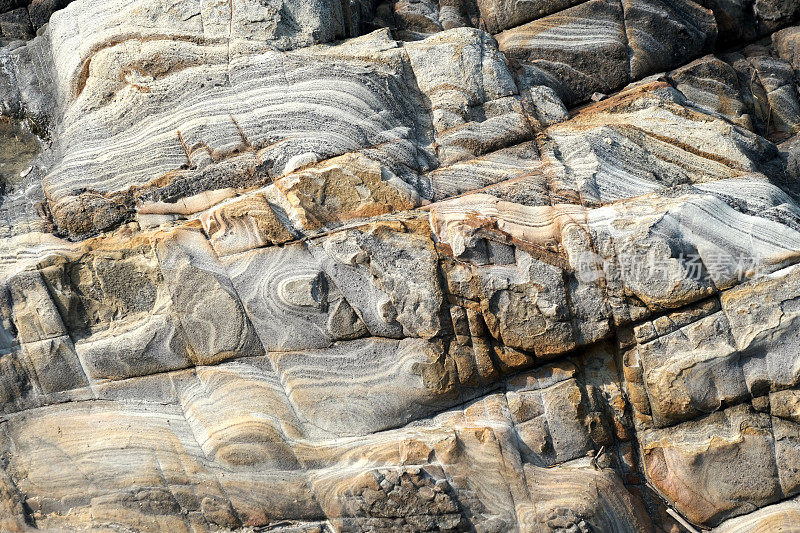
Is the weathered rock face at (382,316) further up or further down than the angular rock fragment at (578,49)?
further down

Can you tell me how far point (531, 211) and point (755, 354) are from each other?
1.88 m

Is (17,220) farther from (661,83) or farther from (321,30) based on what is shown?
(661,83)

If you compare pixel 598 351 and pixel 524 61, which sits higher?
pixel 524 61

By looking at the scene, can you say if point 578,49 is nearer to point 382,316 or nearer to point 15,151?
point 382,316

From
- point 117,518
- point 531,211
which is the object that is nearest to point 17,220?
point 117,518

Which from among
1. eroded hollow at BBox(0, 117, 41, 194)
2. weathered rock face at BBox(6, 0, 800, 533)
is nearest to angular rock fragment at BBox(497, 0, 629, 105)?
weathered rock face at BBox(6, 0, 800, 533)

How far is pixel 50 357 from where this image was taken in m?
5.40

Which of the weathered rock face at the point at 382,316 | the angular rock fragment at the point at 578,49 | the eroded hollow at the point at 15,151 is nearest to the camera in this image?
the weathered rock face at the point at 382,316

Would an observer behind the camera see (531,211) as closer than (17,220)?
Yes

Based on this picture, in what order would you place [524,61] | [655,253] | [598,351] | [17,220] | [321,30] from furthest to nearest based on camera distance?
1. [524,61]
2. [321,30]
3. [17,220]
4. [598,351]
5. [655,253]

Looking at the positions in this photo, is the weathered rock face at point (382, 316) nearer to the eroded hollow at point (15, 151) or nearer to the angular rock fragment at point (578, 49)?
the eroded hollow at point (15, 151)

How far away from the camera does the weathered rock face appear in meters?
5.02

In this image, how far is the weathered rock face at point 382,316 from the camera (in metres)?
5.02

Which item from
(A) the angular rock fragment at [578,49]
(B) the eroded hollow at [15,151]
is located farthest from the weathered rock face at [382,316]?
(A) the angular rock fragment at [578,49]
